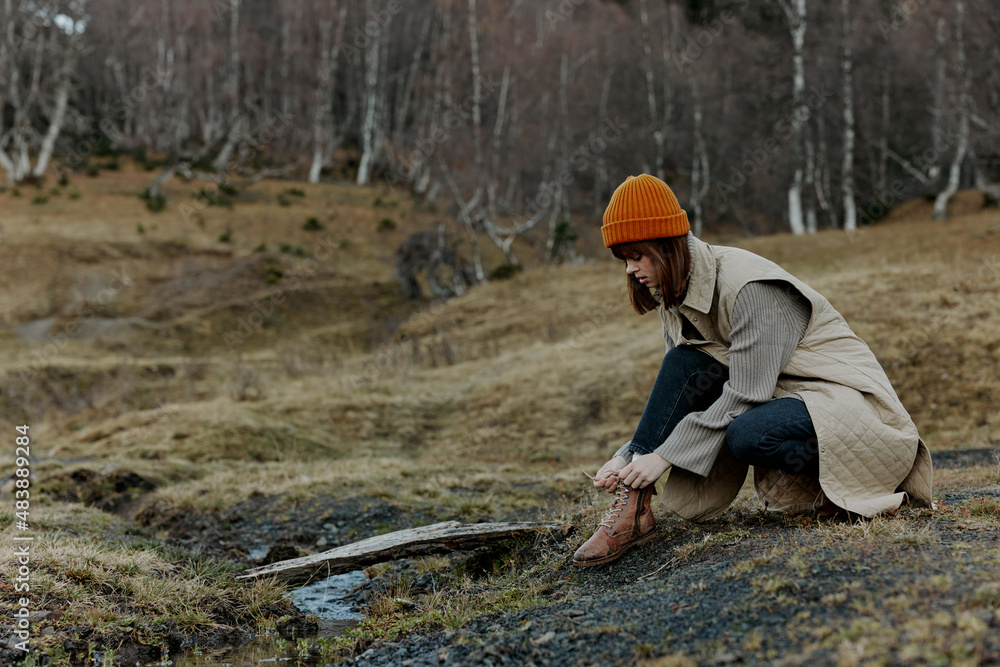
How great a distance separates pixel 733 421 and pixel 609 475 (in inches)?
24.2

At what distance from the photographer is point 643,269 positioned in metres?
3.62

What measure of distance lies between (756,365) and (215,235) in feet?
96.1

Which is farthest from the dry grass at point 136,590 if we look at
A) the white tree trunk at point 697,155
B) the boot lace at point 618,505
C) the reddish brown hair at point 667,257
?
the white tree trunk at point 697,155

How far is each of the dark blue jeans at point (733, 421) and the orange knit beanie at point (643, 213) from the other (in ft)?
2.32

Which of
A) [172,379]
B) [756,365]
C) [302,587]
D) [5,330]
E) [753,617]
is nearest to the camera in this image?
[753,617]

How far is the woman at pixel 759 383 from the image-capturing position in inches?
135

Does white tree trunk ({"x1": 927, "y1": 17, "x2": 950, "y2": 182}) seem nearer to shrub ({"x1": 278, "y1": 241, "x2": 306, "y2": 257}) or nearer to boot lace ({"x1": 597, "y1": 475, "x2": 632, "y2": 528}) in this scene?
shrub ({"x1": 278, "y1": 241, "x2": 306, "y2": 257})

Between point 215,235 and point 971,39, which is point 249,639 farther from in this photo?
point 215,235

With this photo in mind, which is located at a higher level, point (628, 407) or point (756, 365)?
point (756, 365)

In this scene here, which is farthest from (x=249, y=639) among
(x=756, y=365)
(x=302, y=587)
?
(x=756, y=365)

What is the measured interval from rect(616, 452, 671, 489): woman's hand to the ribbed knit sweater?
0.04 metres

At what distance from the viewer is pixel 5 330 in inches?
850

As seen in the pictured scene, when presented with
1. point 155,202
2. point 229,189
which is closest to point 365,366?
point 155,202

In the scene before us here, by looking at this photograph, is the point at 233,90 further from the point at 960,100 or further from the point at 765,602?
the point at 765,602
